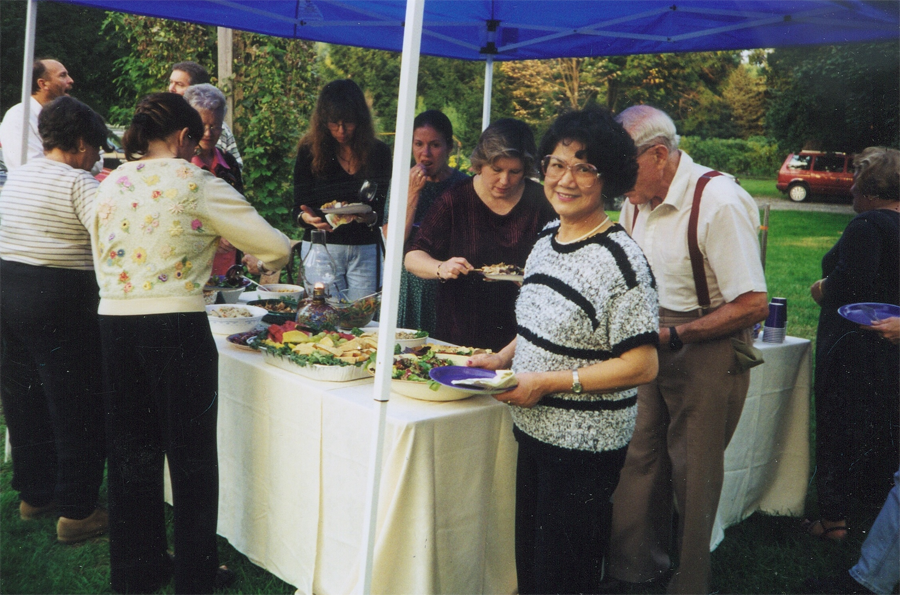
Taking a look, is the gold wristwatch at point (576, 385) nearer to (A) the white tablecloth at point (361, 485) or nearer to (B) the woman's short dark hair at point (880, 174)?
(A) the white tablecloth at point (361, 485)

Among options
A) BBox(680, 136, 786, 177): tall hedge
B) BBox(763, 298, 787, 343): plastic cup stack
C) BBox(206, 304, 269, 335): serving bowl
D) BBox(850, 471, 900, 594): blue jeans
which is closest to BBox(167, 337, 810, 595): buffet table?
BBox(206, 304, 269, 335): serving bowl

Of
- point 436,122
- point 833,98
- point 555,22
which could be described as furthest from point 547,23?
point 833,98

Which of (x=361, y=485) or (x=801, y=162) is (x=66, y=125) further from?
(x=801, y=162)

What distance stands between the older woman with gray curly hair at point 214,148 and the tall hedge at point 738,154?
1560cm

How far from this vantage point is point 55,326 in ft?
9.04

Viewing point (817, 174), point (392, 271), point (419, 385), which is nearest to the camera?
point (392, 271)

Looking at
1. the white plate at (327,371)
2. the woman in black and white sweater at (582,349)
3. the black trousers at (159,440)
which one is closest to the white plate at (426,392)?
the white plate at (327,371)

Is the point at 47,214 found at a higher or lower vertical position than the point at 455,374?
higher

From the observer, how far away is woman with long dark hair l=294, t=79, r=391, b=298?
373cm

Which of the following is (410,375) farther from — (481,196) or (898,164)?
(898,164)

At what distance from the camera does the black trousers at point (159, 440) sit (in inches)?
87.3

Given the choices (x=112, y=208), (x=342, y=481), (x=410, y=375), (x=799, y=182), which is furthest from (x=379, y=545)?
(x=799, y=182)

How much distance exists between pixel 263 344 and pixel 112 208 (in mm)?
649

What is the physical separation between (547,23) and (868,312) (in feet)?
7.50
